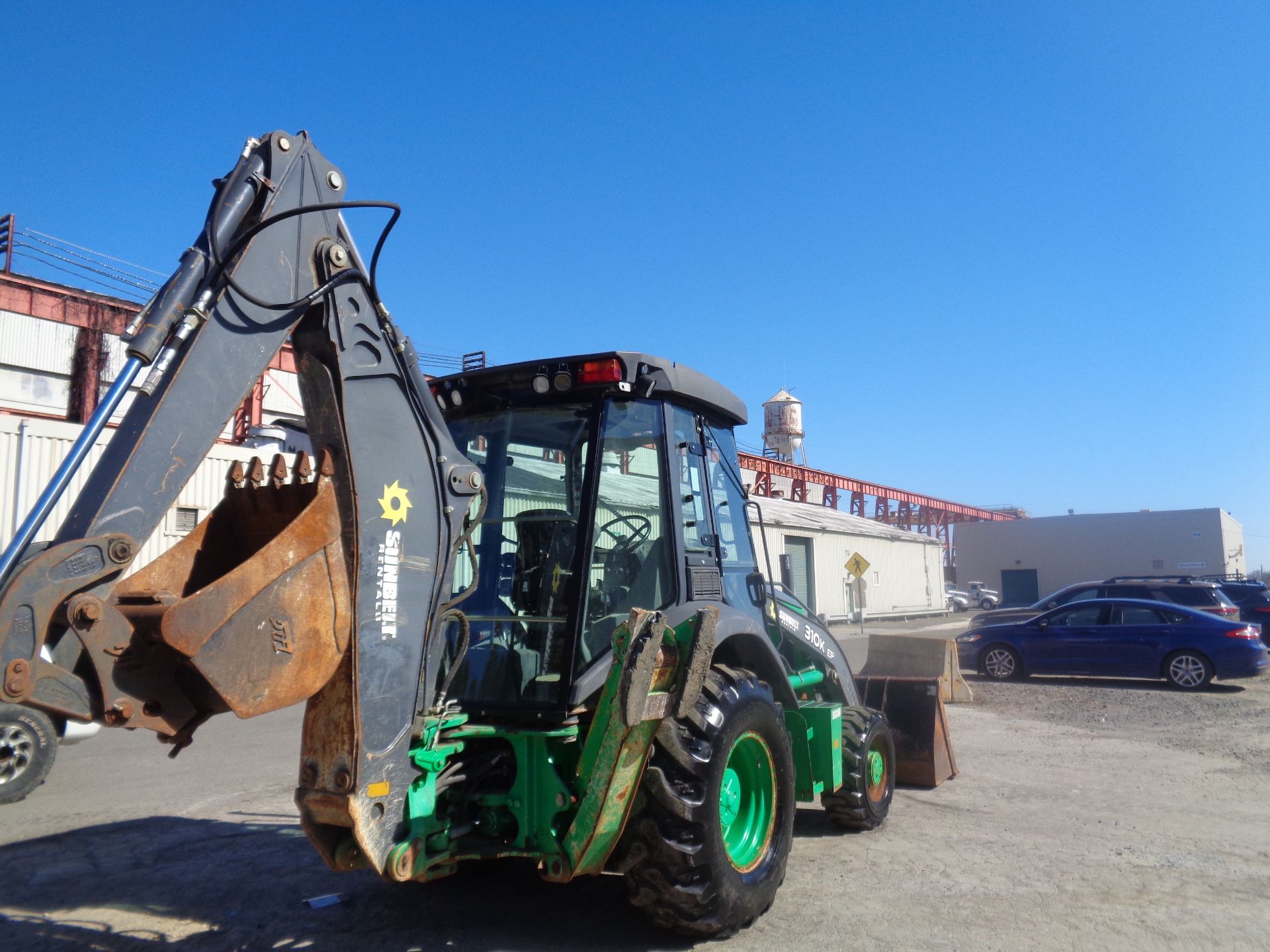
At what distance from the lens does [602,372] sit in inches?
173

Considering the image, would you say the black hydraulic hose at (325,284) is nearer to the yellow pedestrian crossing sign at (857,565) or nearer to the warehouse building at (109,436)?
the warehouse building at (109,436)

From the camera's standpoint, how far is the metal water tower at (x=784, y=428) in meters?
46.2

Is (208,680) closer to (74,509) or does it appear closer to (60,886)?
(74,509)

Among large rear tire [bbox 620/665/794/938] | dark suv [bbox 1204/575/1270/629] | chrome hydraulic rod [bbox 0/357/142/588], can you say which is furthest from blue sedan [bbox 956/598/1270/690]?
chrome hydraulic rod [bbox 0/357/142/588]

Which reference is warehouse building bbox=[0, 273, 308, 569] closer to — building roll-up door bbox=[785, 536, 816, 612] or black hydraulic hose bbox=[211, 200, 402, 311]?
building roll-up door bbox=[785, 536, 816, 612]

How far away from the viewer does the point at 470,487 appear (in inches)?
152

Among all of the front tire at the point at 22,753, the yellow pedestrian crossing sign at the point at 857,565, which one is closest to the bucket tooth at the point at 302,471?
the front tire at the point at 22,753

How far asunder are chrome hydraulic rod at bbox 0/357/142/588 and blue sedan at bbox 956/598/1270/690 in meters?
14.8

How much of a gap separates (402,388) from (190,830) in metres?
4.35

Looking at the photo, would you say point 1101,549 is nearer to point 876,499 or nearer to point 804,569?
point 876,499

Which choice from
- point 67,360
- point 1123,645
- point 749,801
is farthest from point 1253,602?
point 67,360

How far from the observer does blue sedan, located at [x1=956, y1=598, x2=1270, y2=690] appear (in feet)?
45.0

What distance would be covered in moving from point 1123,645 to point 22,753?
46.5 ft

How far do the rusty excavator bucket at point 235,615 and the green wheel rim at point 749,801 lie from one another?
6.90 feet
